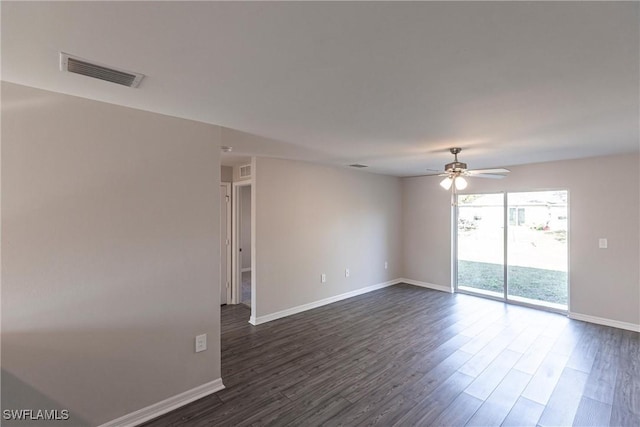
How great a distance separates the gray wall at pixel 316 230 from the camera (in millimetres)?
4309

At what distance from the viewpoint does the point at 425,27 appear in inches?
49.2

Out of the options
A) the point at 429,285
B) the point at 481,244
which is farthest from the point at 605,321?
the point at 429,285

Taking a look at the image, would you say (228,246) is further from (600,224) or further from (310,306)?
(600,224)

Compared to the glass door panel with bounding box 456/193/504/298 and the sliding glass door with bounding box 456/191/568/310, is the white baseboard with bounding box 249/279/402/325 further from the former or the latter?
the sliding glass door with bounding box 456/191/568/310

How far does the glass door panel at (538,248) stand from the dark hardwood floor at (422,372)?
0.49 m

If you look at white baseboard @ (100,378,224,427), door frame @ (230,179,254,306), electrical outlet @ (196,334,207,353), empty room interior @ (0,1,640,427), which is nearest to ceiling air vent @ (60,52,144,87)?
empty room interior @ (0,1,640,427)

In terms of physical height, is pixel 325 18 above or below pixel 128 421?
above

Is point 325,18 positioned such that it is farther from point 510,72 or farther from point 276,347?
point 276,347

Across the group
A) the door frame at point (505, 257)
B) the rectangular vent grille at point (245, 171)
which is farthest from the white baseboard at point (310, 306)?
the rectangular vent grille at point (245, 171)

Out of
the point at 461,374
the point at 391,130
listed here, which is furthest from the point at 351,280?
the point at 391,130

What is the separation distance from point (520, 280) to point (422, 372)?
11.0 feet

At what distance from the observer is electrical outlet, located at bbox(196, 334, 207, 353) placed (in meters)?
2.55

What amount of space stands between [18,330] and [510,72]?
344 centimetres

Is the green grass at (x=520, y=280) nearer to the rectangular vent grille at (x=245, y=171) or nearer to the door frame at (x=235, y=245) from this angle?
the door frame at (x=235, y=245)
